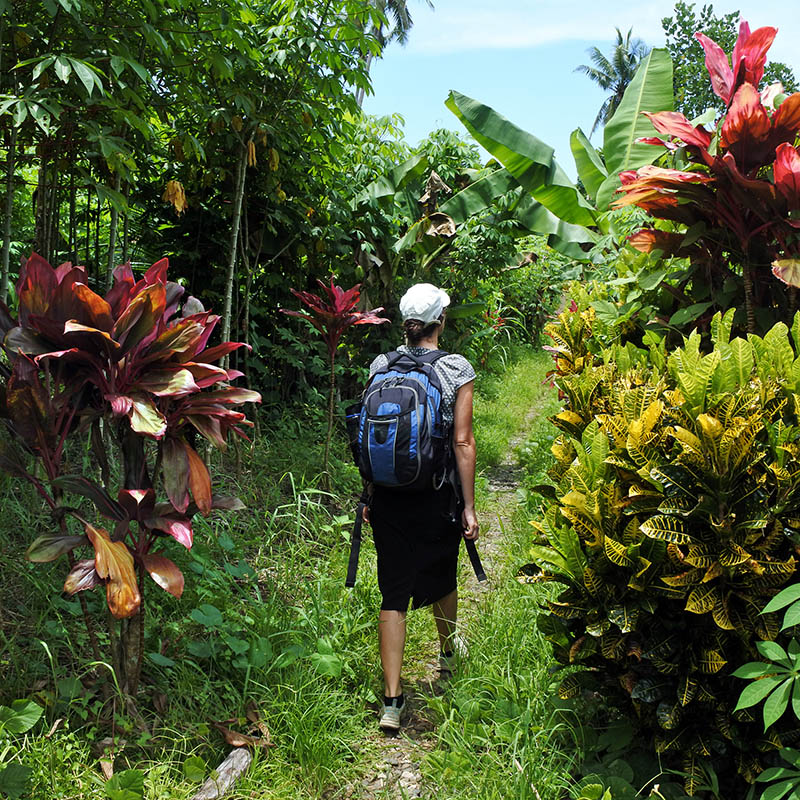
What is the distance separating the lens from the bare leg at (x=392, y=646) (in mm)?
3121

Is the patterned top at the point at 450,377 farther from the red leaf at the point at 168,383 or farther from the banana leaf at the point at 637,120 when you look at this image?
the banana leaf at the point at 637,120

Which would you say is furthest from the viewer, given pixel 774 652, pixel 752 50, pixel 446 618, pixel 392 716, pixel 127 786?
pixel 446 618

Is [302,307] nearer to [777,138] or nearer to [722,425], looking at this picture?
[777,138]

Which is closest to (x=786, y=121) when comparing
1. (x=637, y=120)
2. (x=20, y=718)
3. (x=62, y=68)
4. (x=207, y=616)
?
(x=62, y=68)

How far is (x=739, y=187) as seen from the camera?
2717 millimetres

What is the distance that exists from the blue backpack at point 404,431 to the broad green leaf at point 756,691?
57.1 inches

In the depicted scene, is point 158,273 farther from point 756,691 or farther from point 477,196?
point 477,196

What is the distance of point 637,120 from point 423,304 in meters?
4.36

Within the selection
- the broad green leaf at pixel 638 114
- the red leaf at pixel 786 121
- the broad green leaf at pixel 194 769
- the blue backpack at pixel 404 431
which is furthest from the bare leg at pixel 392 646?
the broad green leaf at pixel 638 114

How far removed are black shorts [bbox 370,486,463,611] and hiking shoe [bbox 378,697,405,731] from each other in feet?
1.28

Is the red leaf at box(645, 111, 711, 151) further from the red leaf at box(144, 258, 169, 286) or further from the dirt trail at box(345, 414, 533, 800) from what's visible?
the dirt trail at box(345, 414, 533, 800)

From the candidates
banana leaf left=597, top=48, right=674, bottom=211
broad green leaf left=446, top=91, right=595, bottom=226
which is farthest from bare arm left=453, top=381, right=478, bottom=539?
broad green leaf left=446, top=91, right=595, bottom=226

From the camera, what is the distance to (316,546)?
463 centimetres

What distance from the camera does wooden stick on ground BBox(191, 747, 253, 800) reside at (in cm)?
251
